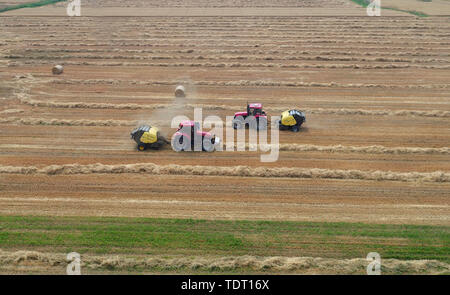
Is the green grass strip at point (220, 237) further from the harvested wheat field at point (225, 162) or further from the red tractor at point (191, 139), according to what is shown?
the red tractor at point (191, 139)

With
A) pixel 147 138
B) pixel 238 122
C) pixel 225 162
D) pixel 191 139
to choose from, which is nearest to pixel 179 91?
pixel 238 122

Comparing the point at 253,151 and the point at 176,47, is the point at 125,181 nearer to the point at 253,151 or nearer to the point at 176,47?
the point at 253,151

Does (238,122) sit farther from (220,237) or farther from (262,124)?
(220,237)

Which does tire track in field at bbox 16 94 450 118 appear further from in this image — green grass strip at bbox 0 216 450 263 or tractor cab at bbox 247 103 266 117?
green grass strip at bbox 0 216 450 263

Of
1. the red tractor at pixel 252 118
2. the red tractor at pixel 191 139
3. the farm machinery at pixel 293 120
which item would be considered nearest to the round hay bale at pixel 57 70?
the red tractor at pixel 191 139

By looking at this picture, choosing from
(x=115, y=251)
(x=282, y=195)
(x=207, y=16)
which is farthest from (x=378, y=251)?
(x=207, y=16)
